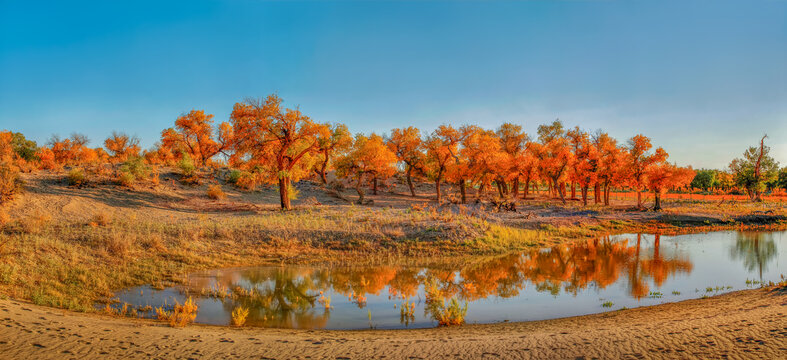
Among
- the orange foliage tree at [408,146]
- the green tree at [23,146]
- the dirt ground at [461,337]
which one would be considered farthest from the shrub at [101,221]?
the green tree at [23,146]

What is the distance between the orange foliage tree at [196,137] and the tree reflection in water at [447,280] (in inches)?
1565

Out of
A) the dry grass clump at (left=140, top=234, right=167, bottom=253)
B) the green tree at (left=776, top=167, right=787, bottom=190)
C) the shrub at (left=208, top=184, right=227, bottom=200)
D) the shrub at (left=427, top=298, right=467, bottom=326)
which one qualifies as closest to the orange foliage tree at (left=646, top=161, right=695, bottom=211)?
the shrub at (left=427, top=298, right=467, bottom=326)

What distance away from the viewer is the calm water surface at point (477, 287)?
10461 millimetres

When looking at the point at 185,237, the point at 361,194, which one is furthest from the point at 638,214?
the point at 185,237

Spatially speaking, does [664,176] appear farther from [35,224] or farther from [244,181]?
[35,224]

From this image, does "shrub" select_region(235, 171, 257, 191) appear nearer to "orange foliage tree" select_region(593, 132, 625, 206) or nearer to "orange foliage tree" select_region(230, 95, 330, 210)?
"orange foliage tree" select_region(230, 95, 330, 210)

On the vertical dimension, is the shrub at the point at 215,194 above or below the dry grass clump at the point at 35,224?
above

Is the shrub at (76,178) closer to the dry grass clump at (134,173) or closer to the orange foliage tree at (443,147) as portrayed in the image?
the dry grass clump at (134,173)

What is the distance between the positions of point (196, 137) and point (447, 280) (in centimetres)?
4748

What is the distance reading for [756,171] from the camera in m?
52.9

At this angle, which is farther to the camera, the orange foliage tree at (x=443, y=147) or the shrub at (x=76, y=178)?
the orange foliage tree at (x=443, y=147)

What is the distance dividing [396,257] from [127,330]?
11829 millimetres

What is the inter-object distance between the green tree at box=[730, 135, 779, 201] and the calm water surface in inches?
1727

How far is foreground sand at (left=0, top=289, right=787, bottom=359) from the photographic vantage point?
627cm
